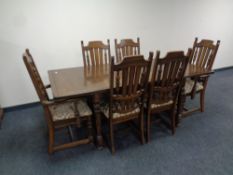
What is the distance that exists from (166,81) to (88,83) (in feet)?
2.74

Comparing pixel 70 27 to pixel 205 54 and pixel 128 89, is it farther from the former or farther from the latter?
pixel 205 54

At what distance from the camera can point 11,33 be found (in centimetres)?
246

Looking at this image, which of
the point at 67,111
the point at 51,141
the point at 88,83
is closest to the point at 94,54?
the point at 88,83

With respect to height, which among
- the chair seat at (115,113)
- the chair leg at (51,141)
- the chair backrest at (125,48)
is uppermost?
the chair backrest at (125,48)

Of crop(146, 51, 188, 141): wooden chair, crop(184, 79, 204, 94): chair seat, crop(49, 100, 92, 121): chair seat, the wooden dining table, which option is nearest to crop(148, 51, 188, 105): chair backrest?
crop(146, 51, 188, 141): wooden chair

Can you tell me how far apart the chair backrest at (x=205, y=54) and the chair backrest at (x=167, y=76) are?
0.60 metres

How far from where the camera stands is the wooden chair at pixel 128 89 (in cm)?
154

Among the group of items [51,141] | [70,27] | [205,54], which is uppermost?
[70,27]

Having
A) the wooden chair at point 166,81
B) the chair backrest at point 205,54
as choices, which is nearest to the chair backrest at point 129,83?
the wooden chair at point 166,81

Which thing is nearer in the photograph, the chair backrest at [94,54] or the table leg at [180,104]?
the table leg at [180,104]

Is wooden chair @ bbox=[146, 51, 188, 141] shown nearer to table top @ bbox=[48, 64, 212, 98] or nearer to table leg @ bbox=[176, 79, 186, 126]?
table leg @ bbox=[176, 79, 186, 126]

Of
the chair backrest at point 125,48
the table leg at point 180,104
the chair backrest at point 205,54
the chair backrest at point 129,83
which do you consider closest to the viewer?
the chair backrest at point 129,83

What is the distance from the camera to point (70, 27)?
2.76 metres

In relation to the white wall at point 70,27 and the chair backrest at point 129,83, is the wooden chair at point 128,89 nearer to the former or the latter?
the chair backrest at point 129,83
